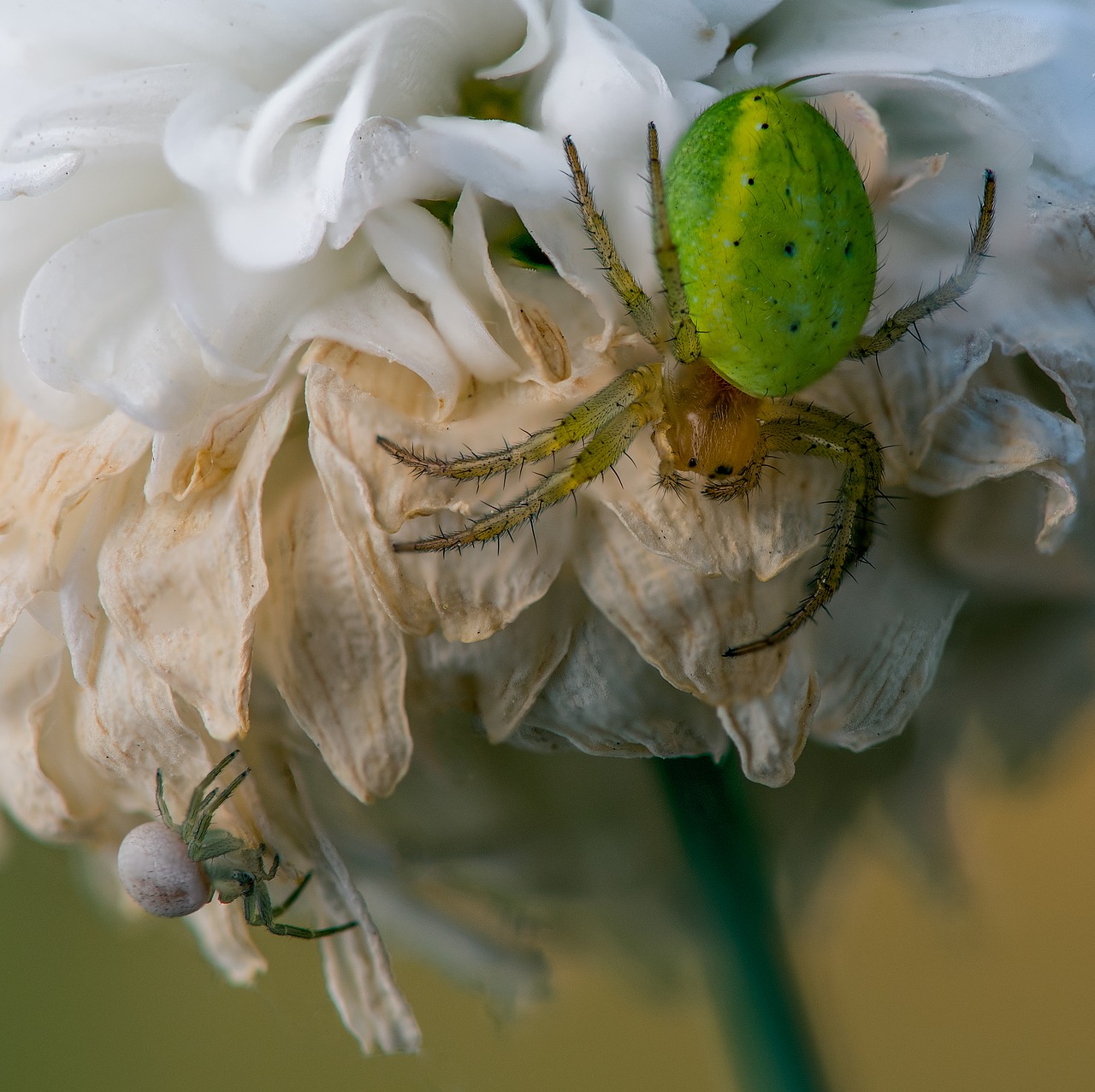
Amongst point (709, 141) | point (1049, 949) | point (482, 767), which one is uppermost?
point (709, 141)

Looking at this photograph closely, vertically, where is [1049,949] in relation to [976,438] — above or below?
below

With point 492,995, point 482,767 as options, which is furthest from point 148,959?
point 482,767

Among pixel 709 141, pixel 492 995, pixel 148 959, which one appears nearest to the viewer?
pixel 709 141

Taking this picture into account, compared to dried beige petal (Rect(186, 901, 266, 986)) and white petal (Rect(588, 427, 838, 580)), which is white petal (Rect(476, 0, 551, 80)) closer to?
white petal (Rect(588, 427, 838, 580))

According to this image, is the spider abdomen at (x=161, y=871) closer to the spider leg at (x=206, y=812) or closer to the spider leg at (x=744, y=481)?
the spider leg at (x=206, y=812)

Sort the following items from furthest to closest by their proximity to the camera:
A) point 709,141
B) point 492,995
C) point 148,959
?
1. point 148,959
2. point 492,995
3. point 709,141

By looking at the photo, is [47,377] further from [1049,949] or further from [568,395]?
[1049,949]

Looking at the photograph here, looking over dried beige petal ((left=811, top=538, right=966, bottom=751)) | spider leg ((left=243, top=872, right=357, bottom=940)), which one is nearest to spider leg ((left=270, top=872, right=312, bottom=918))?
spider leg ((left=243, top=872, right=357, bottom=940))

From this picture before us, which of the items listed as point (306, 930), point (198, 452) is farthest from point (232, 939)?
point (198, 452)

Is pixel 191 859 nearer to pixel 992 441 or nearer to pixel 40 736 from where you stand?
pixel 40 736
